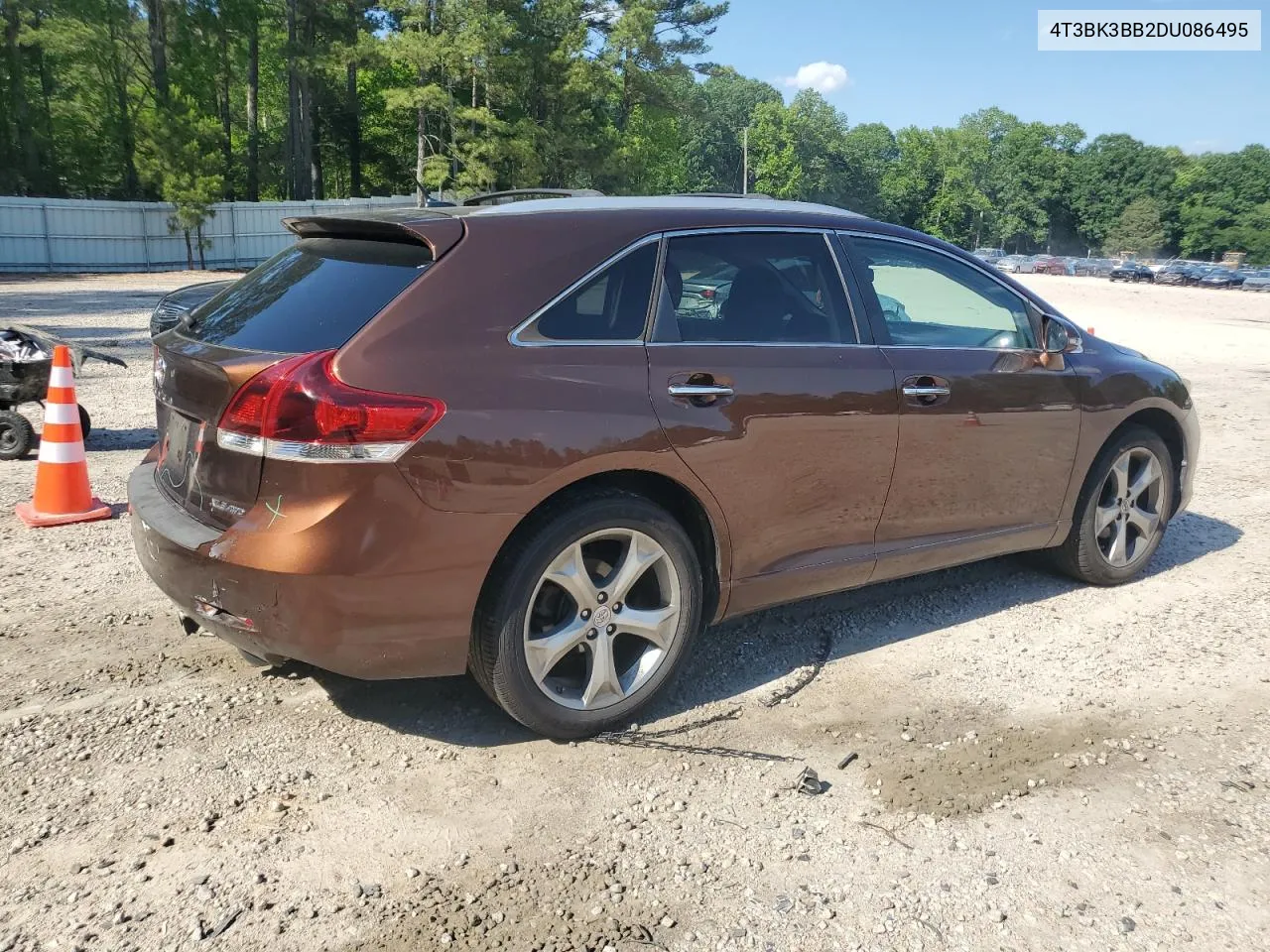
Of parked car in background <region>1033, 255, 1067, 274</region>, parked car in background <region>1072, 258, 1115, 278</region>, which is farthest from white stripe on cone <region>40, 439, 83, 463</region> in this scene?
parked car in background <region>1033, 255, 1067, 274</region>

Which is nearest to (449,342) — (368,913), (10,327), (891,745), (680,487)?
(680,487)

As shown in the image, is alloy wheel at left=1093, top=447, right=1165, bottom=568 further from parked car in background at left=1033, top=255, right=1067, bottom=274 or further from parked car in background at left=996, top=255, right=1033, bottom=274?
parked car in background at left=1033, top=255, right=1067, bottom=274

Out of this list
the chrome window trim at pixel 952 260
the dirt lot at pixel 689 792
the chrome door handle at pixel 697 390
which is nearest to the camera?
the dirt lot at pixel 689 792

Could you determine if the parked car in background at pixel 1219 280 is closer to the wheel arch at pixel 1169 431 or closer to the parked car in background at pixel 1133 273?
the parked car in background at pixel 1133 273

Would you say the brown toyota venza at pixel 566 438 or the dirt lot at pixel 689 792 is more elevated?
the brown toyota venza at pixel 566 438

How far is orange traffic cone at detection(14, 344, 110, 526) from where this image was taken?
18.4 ft

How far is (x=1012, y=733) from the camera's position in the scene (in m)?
3.66

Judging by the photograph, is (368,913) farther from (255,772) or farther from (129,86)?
(129,86)

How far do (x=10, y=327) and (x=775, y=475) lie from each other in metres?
6.36

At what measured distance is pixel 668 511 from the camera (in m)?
3.61

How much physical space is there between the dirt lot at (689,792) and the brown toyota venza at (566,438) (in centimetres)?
37

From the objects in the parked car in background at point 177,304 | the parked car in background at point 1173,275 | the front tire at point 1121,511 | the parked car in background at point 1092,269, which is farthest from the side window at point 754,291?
the parked car in background at point 1092,269

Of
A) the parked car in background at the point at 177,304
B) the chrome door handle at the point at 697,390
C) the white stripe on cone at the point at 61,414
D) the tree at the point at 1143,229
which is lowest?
the white stripe on cone at the point at 61,414

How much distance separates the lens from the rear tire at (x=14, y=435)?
7094 millimetres
